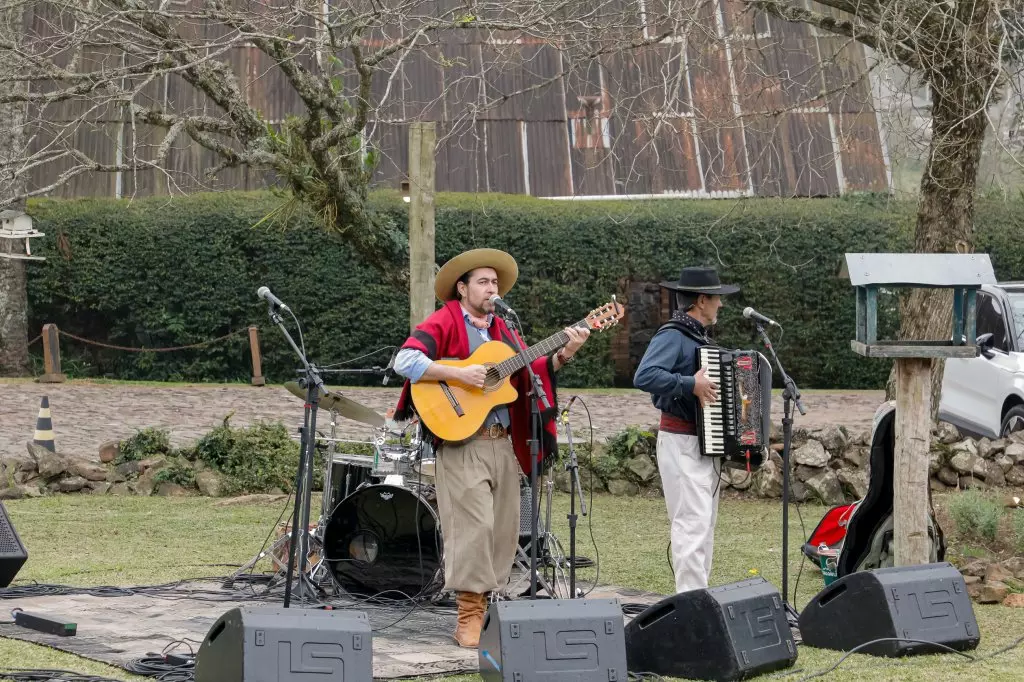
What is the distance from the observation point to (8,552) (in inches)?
299

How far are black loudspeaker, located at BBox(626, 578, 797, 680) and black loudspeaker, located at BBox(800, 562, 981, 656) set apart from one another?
0.44 meters

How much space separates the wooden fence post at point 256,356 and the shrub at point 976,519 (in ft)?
39.1

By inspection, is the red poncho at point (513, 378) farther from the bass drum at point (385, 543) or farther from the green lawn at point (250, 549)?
the green lawn at point (250, 549)

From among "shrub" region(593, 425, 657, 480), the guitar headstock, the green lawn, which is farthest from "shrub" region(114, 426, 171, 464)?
the guitar headstock

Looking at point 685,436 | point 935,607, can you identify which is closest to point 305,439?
point 685,436

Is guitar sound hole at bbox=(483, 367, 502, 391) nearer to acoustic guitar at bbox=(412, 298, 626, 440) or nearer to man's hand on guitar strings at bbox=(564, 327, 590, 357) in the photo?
acoustic guitar at bbox=(412, 298, 626, 440)

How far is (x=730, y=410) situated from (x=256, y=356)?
13320 mm

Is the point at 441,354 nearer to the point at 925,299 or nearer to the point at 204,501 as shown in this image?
the point at 204,501

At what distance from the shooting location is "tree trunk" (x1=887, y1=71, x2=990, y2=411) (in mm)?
10758

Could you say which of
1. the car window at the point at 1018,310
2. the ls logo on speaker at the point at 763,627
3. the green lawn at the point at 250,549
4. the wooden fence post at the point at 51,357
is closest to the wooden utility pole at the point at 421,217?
the green lawn at the point at 250,549

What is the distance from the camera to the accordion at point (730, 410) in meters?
6.87

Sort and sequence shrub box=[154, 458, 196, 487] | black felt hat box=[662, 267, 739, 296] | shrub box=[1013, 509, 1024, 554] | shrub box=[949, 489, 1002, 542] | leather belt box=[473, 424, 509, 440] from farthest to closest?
shrub box=[154, 458, 196, 487] < shrub box=[949, 489, 1002, 542] < shrub box=[1013, 509, 1024, 554] < black felt hat box=[662, 267, 739, 296] < leather belt box=[473, 424, 509, 440]

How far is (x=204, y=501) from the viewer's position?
11.5 m

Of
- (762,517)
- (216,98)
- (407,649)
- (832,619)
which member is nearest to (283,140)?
(216,98)
